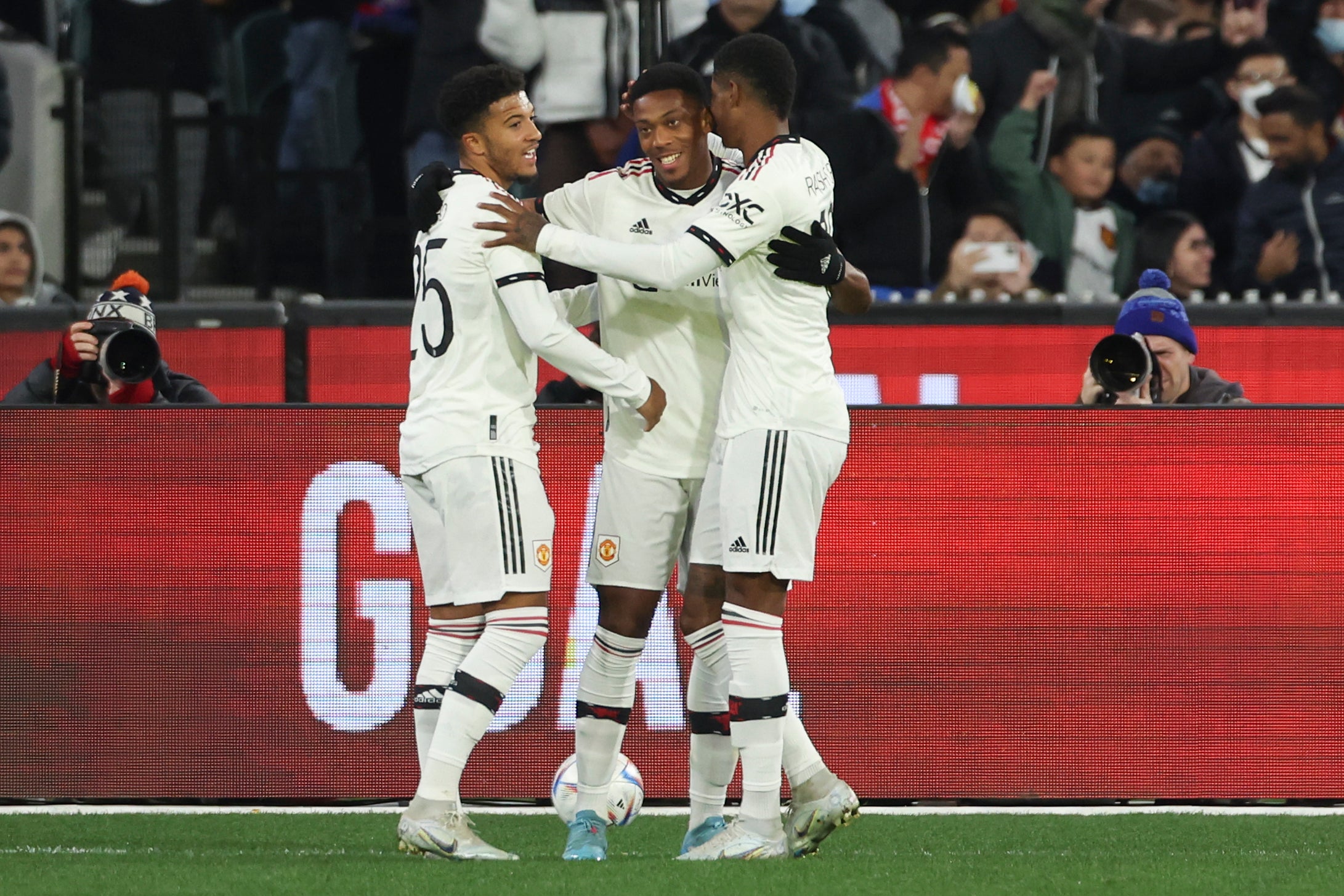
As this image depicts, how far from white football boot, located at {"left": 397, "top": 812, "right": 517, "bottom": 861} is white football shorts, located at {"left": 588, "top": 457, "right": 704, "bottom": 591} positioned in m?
0.78

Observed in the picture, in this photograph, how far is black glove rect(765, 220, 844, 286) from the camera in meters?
4.91

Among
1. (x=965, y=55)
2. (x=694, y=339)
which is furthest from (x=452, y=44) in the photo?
(x=694, y=339)

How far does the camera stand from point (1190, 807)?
624cm

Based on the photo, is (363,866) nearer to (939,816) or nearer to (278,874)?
(278,874)

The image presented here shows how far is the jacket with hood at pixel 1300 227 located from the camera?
29.0 ft

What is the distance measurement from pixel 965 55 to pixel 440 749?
5.59m

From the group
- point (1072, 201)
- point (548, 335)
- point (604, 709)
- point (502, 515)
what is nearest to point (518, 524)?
point (502, 515)

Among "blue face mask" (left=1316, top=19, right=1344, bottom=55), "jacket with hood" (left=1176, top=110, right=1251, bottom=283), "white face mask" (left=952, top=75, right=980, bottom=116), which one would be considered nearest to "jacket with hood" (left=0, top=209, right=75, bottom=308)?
"white face mask" (left=952, top=75, right=980, bottom=116)

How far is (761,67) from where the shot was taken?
495 cm

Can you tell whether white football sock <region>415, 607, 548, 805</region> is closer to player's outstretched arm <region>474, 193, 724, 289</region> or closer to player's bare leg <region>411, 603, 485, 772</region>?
player's bare leg <region>411, 603, 485, 772</region>

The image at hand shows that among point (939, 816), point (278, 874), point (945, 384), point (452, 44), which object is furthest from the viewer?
point (452, 44)

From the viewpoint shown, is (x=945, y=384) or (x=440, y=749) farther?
(x=945, y=384)

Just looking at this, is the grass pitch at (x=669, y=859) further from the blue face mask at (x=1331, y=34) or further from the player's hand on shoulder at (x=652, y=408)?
the blue face mask at (x=1331, y=34)

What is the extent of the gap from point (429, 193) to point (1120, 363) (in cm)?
264
